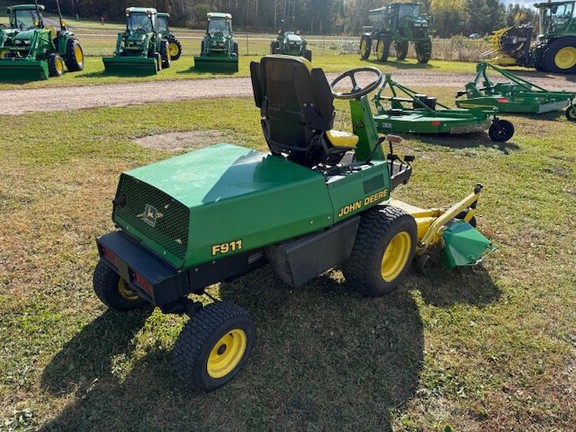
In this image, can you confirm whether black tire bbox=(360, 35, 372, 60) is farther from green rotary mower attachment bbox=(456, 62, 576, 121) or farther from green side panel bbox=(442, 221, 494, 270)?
green side panel bbox=(442, 221, 494, 270)

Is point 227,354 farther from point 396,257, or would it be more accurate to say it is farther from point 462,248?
point 462,248

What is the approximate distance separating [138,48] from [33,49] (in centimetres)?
318

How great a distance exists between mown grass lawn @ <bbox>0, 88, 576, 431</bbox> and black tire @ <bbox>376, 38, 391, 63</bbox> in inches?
738

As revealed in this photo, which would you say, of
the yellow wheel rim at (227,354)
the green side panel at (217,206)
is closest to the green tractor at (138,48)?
the green side panel at (217,206)

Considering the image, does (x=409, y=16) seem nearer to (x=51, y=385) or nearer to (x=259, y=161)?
(x=259, y=161)

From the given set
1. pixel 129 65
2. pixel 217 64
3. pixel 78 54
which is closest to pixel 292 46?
pixel 217 64

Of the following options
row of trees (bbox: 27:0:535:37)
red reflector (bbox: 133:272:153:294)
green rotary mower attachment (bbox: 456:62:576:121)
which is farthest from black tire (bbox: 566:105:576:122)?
row of trees (bbox: 27:0:535:37)

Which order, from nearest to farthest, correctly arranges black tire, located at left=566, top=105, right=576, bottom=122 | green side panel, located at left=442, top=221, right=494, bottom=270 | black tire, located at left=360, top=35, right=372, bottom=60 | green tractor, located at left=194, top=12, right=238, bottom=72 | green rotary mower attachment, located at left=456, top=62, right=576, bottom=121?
green side panel, located at left=442, top=221, right=494, bottom=270, green rotary mower attachment, located at left=456, top=62, right=576, bottom=121, black tire, located at left=566, top=105, right=576, bottom=122, green tractor, located at left=194, top=12, right=238, bottom=72, black tire, located at left=360, top=35, right=372, bottom=60

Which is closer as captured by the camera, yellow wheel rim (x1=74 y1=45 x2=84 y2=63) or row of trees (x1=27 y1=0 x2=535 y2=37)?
yellow wheel rim (x1=74 y1=45 x2=84 y2=63)

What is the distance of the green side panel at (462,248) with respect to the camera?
3.67 meters

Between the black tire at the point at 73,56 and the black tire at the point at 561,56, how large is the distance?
17.0 meters

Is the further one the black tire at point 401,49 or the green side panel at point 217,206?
the black tire at point 401,49

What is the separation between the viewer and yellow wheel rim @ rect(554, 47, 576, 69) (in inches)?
685

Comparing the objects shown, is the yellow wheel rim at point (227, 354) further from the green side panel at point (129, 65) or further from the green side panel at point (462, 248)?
the green side panel at point (129, 65)
